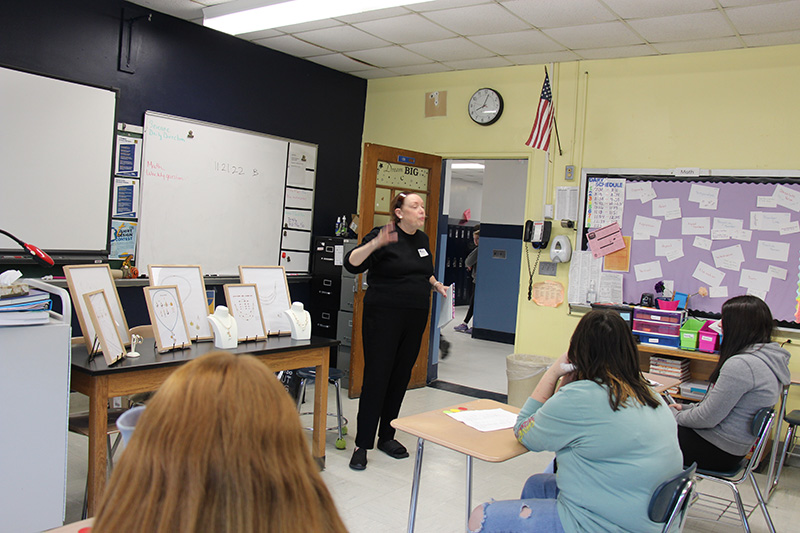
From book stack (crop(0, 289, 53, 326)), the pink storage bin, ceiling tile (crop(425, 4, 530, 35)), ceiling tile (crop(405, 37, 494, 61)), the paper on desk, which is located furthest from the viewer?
ceiling tile (crop(405, 37, 494, 61))

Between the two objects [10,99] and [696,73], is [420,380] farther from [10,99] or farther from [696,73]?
[10,99]

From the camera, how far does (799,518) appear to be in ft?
12.0

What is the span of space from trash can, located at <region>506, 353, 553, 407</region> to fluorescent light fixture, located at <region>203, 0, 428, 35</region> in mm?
2968

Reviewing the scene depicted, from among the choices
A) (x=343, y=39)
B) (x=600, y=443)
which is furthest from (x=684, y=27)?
(x=600, y=443)

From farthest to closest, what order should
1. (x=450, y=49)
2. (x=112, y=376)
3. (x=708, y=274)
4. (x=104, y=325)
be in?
(x=450, y=49)
(x=708, y=274)
(x=104, y=325)
(x=112, y=376)

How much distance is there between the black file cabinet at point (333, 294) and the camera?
6.03 metres

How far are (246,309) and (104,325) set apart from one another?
0.86 meters

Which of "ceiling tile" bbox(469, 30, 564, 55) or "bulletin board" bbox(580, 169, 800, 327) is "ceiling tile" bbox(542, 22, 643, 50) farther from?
"bulletin board" bbox(580, 169, 800, 327)

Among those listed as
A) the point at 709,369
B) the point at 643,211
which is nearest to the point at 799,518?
the point at 709,369

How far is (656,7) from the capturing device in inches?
165

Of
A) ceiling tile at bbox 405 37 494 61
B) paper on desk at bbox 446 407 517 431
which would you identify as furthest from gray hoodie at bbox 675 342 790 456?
ceiling tile at bbox 405 37 494 61

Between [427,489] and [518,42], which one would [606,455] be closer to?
[427,489]

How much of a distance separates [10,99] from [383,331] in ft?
9.31

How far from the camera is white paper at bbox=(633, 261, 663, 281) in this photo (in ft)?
17.0
